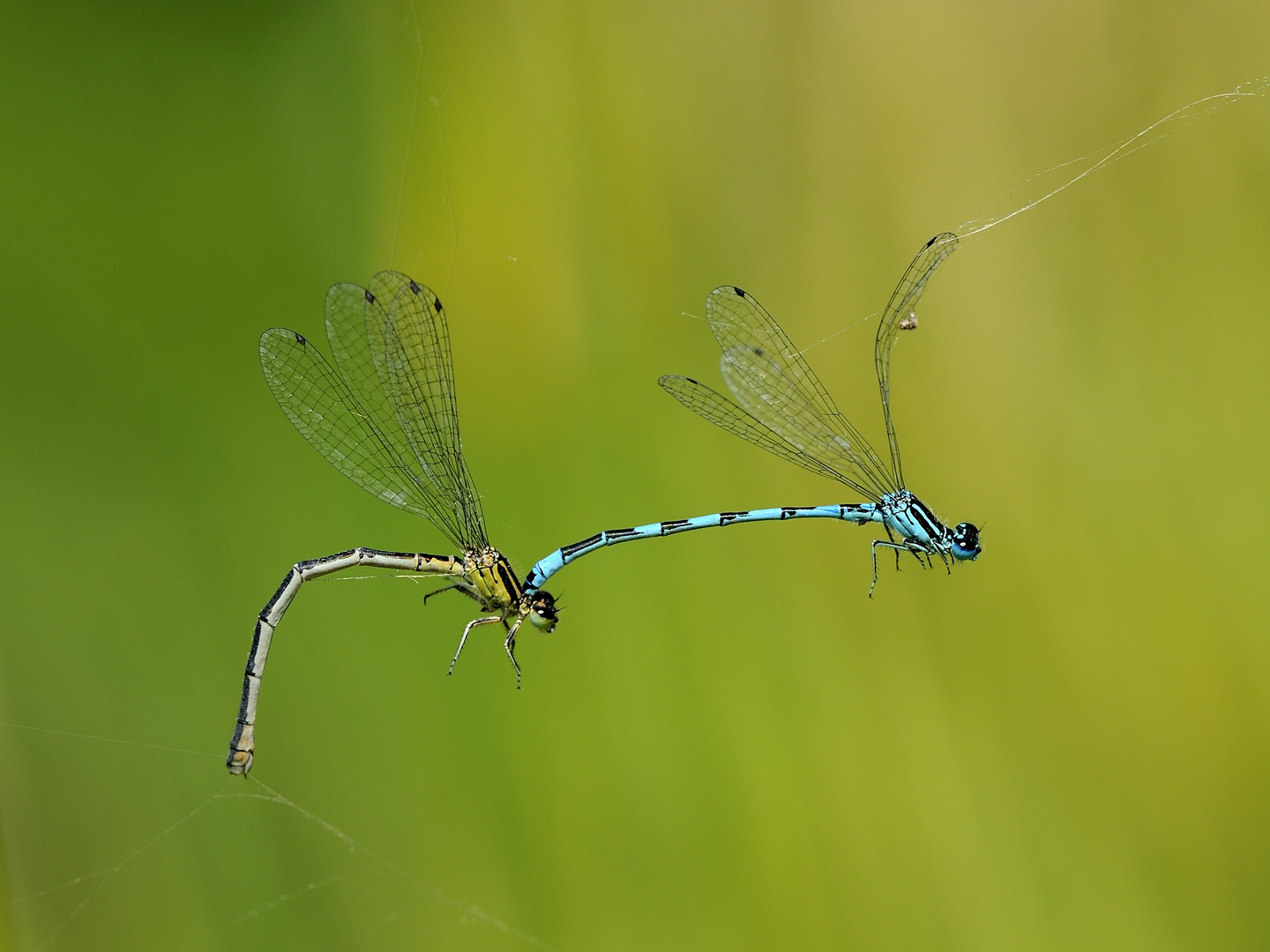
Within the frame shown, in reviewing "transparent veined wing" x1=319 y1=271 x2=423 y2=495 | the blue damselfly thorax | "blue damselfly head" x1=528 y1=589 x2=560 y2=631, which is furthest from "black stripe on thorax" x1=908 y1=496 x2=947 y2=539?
"transparent veined wing" x1=319 y1=271 x2=423 y2=495

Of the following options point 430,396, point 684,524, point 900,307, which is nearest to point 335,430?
point 430,396

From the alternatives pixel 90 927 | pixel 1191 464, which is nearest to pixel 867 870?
pixel 1191 464

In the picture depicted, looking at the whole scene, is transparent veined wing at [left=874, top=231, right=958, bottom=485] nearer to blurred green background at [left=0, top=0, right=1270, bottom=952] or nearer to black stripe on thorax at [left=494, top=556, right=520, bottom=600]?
blurred green background at [left=0, top=0, right=1270, bottom=952]

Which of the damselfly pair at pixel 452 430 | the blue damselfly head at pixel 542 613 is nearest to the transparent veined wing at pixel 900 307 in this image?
the damselfly pair at pixel 452 430

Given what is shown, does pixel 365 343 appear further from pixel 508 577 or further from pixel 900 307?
pixel 900 307

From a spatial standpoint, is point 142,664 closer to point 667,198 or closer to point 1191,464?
point 667,198

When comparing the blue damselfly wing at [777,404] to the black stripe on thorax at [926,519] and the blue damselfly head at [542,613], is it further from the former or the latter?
the blue damselfly head at [542,613]
